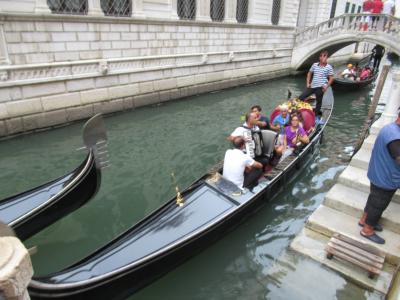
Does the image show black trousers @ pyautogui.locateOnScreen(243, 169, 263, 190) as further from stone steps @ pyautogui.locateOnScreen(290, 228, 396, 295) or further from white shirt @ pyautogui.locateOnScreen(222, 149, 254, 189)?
stone steps @ pyautogui.locateOnScreen(290, 228, 396, 295)

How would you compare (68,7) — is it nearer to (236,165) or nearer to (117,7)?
(117,7)

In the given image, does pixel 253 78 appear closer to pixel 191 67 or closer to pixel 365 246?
pixel 191 67

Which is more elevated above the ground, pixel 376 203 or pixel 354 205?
pixel 376 203

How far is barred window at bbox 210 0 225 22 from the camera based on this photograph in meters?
8.15

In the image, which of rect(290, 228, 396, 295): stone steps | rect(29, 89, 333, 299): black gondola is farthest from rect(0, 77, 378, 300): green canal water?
rect(29, 89, 333, 299): black gondola

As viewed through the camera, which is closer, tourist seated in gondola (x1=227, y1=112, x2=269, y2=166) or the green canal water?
the green canal water

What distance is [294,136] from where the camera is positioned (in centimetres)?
377

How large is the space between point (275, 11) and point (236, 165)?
363 inches

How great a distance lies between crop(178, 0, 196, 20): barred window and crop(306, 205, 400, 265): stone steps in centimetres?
593

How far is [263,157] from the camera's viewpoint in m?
3.28

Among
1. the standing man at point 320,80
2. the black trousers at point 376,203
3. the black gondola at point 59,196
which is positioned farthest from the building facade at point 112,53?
the black trousers at point 376,203

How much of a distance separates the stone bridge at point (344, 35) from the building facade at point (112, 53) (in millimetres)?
2539

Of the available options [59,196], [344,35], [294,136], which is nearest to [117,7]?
[294,136]

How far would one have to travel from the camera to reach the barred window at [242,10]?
899 cm
